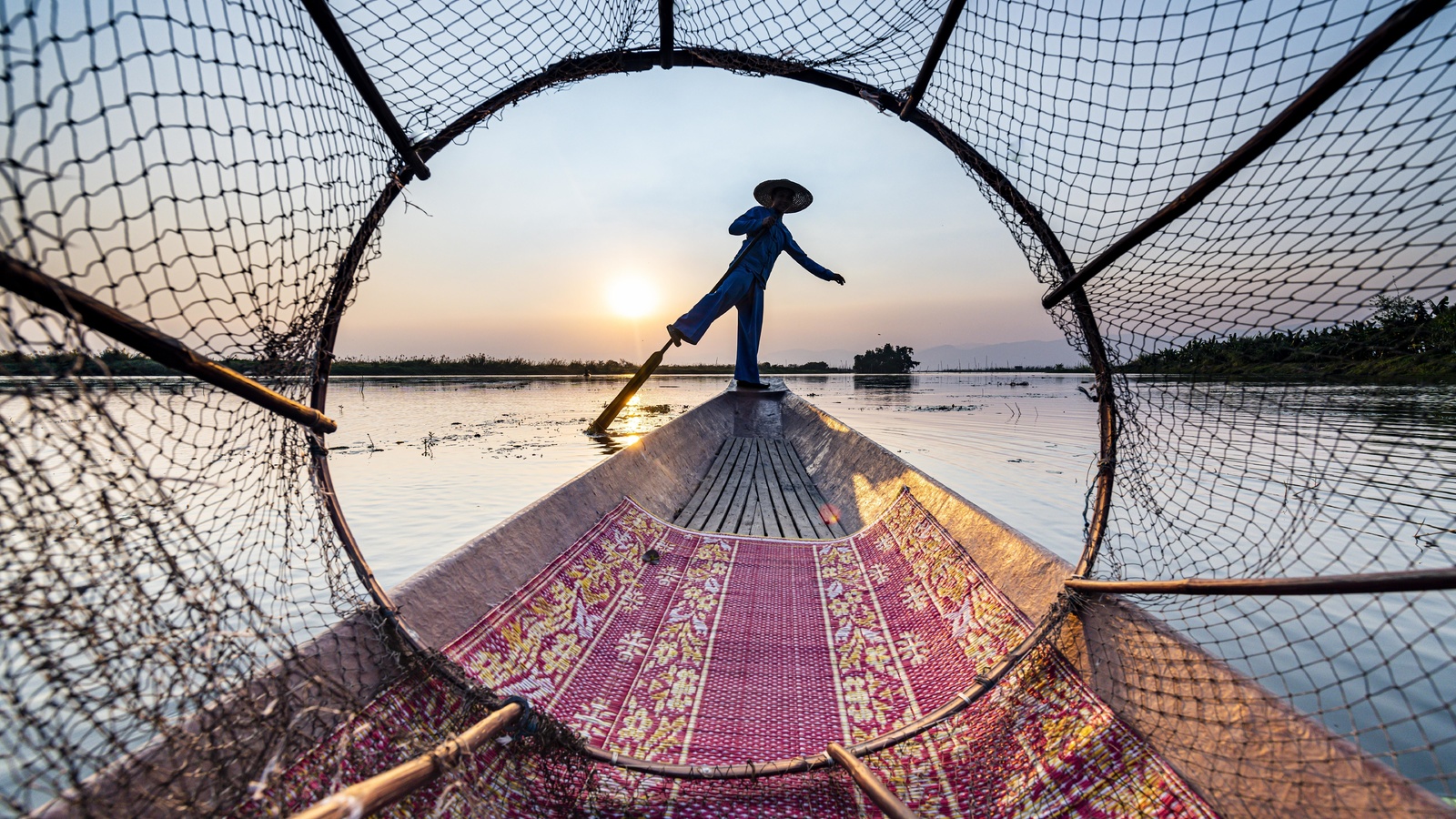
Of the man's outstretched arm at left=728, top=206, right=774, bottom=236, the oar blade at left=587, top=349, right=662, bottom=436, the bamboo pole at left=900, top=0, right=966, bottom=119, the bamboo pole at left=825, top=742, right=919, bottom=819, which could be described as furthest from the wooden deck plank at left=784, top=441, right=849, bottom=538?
the man's outstretched arm at left=728, top=206, right=774, bottom=236

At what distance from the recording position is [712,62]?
2.46 meters

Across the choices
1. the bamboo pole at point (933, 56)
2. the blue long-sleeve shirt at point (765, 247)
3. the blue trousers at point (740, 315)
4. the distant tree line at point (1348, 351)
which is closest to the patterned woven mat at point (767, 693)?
the distant tree line at point (1348, 351)

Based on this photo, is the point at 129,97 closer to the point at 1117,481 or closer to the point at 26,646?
the point at 26,646

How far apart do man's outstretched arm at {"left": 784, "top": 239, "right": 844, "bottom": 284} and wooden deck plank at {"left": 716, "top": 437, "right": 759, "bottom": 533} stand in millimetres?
2379

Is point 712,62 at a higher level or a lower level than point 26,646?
higher

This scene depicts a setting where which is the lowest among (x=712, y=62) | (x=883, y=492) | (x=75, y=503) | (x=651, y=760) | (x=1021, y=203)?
(x=651, y=760)

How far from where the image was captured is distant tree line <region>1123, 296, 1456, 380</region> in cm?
134

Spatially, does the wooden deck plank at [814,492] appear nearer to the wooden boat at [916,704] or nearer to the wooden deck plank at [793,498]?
the wooden deck plank at [793,498]

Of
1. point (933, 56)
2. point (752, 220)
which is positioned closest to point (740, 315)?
point (752, 220)

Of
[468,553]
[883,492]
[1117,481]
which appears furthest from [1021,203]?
[468,553]

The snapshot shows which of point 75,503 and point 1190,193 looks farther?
point 1190,193

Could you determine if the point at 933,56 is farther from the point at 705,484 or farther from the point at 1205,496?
the point at 1205,496

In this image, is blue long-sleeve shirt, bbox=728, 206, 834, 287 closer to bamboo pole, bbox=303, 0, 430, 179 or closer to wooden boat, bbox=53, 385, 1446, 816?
wooden boat, bbox=53, 385, 1446, 816

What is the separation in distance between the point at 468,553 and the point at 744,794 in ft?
4.16
